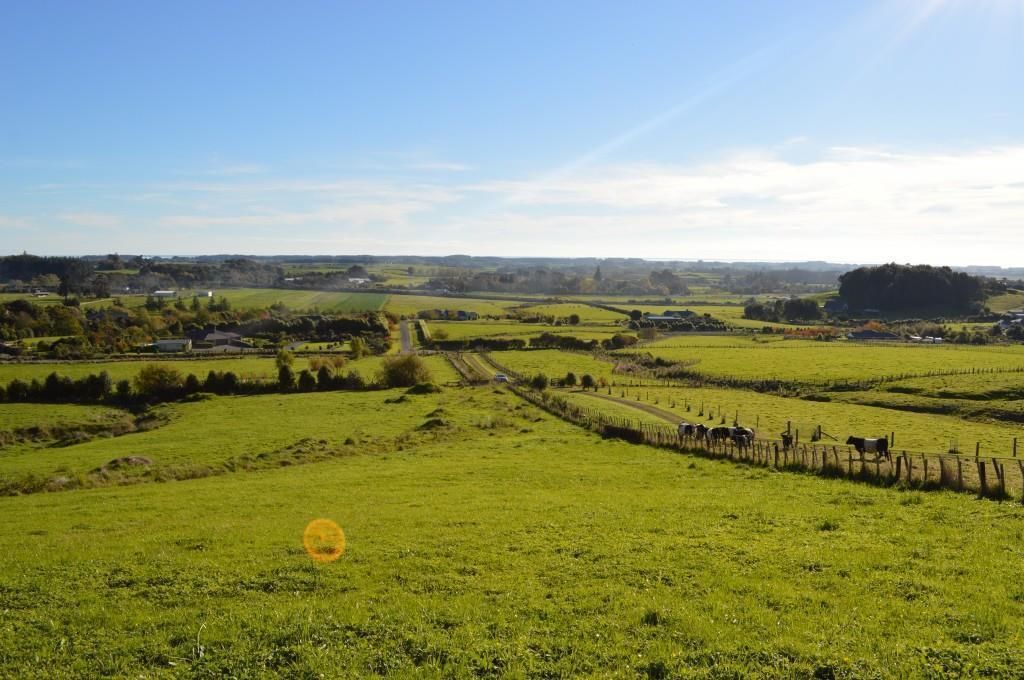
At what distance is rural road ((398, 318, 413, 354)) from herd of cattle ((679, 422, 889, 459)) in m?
69.4

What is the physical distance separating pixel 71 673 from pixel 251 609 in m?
3.39

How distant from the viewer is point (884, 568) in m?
15.9

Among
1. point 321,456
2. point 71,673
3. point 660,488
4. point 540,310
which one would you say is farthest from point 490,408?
point 540,310

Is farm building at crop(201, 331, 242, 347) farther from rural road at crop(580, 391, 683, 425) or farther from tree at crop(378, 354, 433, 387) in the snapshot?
rural road at crop(580, 391, 683, 425)

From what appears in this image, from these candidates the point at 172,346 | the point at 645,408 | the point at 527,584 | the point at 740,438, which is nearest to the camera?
the point at 527,584

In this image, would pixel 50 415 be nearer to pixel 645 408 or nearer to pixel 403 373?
pixel 403 373

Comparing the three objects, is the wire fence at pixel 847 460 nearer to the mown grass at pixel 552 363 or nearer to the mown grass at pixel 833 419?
the mown grass at pixel 833 419

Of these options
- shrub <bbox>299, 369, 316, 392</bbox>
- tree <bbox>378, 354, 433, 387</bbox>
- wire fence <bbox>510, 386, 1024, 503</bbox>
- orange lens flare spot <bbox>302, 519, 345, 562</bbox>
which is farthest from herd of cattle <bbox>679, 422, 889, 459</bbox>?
shrub <bbox>299, 369, 316, 392</bbox>

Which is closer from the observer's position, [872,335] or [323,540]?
[323,540]

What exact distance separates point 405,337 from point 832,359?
73.9 metres

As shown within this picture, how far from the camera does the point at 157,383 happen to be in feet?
222

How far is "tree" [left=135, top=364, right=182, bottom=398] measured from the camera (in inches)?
2648

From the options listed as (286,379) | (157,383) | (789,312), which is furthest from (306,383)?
(789,312)

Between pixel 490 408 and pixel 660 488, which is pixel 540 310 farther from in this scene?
pixel 660 488
